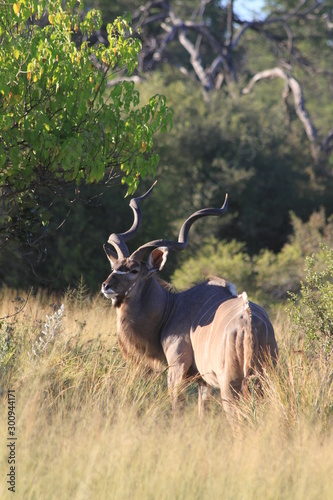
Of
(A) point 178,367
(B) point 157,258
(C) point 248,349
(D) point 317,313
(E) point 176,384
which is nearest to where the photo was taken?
(C) point 248,349

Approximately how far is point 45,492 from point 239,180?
14.6 m

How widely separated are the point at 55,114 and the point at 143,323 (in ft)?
5.84

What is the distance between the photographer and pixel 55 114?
5.93m

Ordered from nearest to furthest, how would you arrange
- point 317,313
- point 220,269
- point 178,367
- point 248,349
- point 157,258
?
1. point 248,349
2. point 178,367
3. point 157,258
4. point 317,313
5. point 220,269

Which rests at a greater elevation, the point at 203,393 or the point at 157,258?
the point at 157,258

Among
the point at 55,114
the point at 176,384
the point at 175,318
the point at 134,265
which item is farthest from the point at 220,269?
the point at 55,114

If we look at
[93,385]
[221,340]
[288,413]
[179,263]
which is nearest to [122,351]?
[93,385]

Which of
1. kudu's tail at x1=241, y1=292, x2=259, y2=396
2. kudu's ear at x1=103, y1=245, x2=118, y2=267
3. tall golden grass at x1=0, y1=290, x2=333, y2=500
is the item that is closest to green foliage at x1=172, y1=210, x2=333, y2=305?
kudu's ear at x1=103, y1=245, x2=118, y2=267

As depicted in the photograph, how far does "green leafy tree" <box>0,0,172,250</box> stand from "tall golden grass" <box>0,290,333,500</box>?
124 cm

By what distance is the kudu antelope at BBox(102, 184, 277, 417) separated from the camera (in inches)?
210

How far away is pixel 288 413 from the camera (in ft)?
15.9

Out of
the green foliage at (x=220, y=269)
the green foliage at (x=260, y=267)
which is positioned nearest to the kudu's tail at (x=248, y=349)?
the green foliage at (x=260, y=267)

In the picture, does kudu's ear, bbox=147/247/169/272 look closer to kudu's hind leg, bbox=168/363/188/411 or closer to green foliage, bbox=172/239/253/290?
kudu's hind leg, bbox=168/363/188/411

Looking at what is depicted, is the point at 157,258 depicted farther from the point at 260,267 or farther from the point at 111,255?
the point at 260,267
